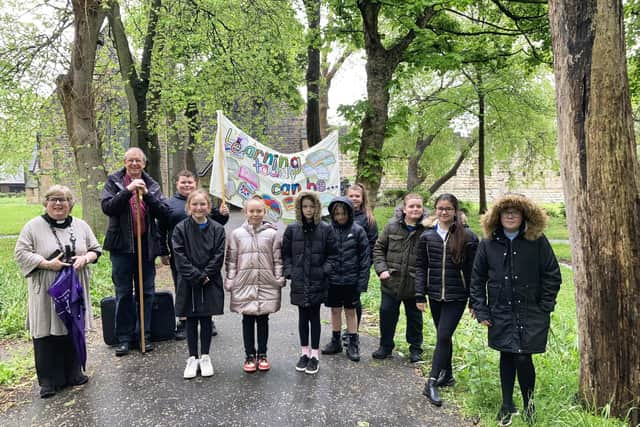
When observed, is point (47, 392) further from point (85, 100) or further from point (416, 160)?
point (416, 160)

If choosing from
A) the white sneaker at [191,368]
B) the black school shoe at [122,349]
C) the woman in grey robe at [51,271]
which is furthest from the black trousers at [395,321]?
the woman in grey robe at [51,271]

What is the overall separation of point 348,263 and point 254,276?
3.16 ft

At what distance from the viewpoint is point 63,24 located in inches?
413

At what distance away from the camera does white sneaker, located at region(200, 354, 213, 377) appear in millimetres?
4211

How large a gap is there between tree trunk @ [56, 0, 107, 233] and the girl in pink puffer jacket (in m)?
7.71

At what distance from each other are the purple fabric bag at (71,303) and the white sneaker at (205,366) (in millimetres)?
1029

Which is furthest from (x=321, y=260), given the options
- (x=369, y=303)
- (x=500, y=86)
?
(x=500, y=86)

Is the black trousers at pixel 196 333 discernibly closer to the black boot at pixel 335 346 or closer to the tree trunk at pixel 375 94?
the black boot at pixel 335 346

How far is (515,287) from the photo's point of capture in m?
3.27

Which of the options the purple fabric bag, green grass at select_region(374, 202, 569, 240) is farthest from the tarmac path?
green grass at select_region(374, 202, 569, 240)

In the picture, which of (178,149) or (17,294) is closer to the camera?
(17,294)

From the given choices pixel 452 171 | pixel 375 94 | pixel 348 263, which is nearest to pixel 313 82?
pixel 375 94

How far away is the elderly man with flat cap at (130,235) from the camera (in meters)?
4.58

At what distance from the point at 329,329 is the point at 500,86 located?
14.7 m
